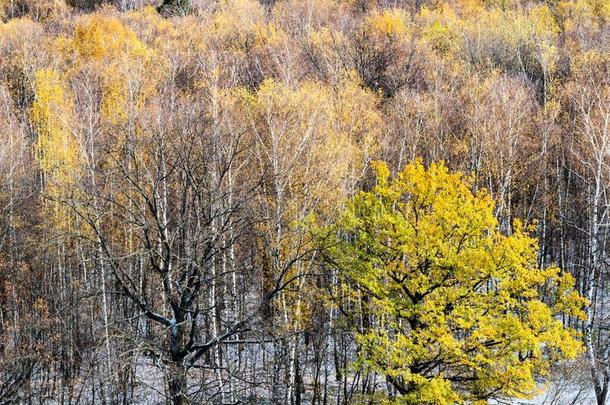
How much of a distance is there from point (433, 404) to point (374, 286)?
342 cm

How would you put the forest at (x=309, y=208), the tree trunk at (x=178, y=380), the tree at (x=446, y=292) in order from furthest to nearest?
the forest at (x=309, y=208)
the tree at (x=446, y=292)
the tree trunk at (x=178, y=380)

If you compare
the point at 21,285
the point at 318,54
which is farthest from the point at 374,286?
the point at 318,54

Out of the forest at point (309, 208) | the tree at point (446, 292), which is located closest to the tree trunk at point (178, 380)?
the forest at point (309, 208)

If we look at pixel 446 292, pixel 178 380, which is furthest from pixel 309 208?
pixel 178 380

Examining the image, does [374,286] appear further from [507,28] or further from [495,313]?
[507,28]

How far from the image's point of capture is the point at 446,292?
55.2ft

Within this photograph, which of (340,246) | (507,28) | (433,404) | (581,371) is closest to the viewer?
(433,404)

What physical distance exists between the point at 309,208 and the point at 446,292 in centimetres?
722

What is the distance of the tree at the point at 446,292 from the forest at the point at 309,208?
3.2 inches

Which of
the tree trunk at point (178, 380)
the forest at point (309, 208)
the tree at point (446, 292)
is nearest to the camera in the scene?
the tree trunk at point (178, 380)

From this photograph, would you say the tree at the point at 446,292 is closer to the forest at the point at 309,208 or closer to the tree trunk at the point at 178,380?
the forest at the point at 309,208

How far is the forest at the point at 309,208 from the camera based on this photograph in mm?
15883

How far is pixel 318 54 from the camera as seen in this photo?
44000 millimetres

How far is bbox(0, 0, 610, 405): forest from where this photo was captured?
15.9 metres
